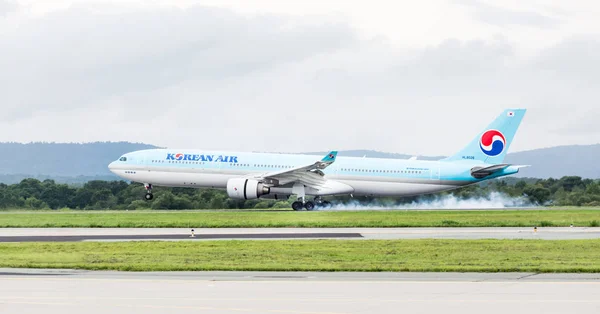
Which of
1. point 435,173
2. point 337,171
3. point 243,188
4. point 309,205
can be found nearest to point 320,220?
point 243,188

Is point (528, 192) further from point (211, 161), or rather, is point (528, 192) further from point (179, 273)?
point (179, 273)

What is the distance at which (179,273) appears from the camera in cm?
2159

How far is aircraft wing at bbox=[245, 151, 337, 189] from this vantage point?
59219mm

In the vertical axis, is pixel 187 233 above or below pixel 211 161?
below

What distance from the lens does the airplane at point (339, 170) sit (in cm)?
6178

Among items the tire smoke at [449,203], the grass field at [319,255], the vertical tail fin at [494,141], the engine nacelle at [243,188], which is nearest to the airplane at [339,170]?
the vertical tail fin at [494,141]

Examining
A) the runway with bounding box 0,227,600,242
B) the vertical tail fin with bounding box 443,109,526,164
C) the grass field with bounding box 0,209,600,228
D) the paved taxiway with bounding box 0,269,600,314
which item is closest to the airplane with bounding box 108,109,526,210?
the vertical tail fin with bounding box 443,109,526,164

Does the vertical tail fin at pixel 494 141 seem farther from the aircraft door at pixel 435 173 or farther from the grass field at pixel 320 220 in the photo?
the grass field at pixel 320 220

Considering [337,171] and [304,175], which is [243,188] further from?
[337,171]

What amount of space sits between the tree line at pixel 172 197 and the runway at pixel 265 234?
86.3ft

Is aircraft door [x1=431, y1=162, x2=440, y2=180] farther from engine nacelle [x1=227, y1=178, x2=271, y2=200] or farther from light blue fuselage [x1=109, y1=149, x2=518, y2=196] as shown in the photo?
engine nacelle [x1=227, y1=178, x2=271, y2=200]

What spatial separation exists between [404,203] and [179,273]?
4677cm

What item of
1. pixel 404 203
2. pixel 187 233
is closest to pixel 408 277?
pixel 187 233

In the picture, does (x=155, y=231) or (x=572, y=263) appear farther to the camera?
(x=155, y=231)
